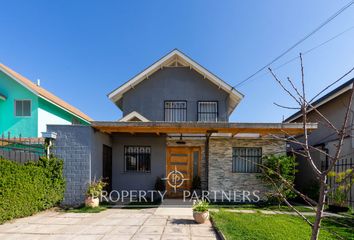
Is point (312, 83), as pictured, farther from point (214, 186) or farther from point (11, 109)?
point (11, 109)

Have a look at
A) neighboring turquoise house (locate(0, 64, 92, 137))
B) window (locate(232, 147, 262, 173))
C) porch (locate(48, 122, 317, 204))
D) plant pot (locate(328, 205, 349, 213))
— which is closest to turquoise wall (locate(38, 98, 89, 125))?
neighboring turquoise house (locate(0, 64, 92, 137))

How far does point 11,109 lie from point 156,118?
843cm

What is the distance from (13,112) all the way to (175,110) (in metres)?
9.32

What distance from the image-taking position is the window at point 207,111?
1470cm

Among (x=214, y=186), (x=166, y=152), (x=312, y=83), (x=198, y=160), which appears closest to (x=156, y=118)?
(x=166, y=152)

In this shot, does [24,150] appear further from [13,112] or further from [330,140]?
[330,140]

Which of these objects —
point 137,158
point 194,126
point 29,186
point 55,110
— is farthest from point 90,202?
point 55,110

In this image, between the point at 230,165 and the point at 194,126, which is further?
the point at 230,165

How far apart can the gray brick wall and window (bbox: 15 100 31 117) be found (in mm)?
5918

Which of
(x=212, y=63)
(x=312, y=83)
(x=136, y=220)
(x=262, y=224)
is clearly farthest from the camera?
(x=212, y=63)

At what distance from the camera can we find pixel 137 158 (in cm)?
1327

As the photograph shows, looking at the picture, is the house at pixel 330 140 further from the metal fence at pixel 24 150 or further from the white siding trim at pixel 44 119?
the white siding trim at pixel 44 119

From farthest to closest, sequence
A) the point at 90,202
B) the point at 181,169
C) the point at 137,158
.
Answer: the point at 181,169
the point at 137,158
the point at 90,202

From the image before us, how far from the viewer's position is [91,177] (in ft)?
34.7
